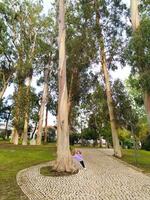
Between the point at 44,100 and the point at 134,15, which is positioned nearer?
the point at 134,15

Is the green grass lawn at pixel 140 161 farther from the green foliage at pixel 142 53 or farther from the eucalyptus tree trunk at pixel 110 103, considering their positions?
the green foliage at pixel 142 53

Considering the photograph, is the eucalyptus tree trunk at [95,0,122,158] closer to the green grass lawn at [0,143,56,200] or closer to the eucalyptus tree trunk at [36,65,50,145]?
the green grass lawn at [0,143,56,200]

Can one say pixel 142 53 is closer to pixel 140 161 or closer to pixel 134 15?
pixel 134 15

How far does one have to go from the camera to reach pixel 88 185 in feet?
54.9

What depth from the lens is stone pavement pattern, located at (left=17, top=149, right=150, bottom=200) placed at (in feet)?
46.8

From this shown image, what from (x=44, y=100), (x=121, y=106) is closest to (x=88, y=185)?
(x=121, y=106)

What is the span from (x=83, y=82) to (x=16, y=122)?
946 centimetres

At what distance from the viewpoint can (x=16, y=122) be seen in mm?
44656

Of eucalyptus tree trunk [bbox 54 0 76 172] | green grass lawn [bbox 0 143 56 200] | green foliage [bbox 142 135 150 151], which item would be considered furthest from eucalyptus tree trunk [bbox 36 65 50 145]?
eucalyptus tree trunk [bbox 54 0 76 172]

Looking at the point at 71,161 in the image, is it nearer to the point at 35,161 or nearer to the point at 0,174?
the point at 0,174

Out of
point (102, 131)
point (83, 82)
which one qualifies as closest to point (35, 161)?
point (83, 82)

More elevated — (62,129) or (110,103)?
(110,103)

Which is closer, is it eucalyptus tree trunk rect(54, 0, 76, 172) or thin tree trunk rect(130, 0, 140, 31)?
eucalyptus tree trunk rect(54, 0, 76, 172)

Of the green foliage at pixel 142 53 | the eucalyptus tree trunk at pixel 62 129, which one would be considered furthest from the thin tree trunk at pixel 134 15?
the eucalyptus tree trunk at pixel 62 129
